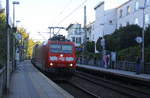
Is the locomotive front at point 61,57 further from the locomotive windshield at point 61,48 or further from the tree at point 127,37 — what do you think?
the tree at point 127,37

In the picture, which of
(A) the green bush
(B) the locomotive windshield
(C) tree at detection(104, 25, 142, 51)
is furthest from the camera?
(C) tree at detection(104, 25, 142, 51)

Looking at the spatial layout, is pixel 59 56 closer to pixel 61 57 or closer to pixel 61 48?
pixel 61 57

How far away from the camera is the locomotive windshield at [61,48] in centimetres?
2622

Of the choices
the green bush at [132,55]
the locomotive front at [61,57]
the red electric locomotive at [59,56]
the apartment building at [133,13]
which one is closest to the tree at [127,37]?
the apartment building at [133,13]

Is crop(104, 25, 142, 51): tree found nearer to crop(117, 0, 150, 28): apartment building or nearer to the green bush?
crop(117, 0, 150, 28): apartment building

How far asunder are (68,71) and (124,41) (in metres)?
28.3

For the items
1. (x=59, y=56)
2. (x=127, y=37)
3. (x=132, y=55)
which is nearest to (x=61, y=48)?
(x=59, y=56)

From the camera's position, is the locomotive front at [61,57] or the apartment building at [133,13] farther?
the apartment building at [133,13]

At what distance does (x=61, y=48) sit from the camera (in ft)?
86.7

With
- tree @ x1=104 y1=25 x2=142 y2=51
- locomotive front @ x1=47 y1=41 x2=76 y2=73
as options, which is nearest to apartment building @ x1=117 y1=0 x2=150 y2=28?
tree @ x1=104 y1=25 x2=142 y2=51

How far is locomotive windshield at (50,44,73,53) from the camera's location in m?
26.2

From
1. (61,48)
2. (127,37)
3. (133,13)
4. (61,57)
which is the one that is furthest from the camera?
(133,13)

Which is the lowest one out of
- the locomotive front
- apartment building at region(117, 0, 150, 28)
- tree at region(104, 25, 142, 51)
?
the locomotive front

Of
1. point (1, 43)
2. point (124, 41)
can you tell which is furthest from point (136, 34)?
point (1, 43)
